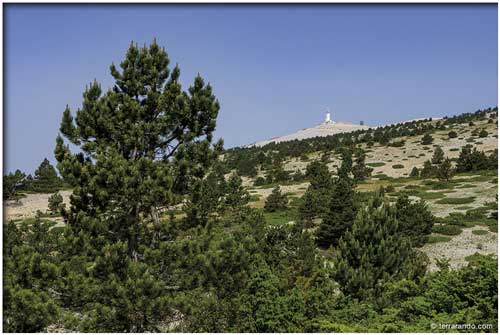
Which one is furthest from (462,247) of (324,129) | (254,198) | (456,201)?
(324,129)

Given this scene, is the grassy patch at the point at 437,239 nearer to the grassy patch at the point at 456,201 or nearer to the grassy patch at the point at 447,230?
the grassy patch at the point at 447,230

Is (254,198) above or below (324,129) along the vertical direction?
below

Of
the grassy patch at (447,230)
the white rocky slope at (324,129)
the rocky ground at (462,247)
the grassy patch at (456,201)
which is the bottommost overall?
the rocky ground at (462,247)

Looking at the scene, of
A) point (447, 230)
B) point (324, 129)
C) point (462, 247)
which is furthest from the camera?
point (324, 129)

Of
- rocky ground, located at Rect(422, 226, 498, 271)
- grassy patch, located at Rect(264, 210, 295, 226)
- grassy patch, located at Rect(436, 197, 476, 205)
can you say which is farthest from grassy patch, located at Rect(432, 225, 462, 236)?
grassy patch, located at Rect(264, 210, 295, 226)

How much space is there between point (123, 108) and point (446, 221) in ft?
77.1

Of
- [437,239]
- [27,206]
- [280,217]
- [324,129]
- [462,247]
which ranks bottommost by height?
[462,247]

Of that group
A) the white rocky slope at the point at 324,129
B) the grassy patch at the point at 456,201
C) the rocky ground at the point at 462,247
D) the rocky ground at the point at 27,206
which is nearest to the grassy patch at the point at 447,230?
the rocky ground at the point at 462,247

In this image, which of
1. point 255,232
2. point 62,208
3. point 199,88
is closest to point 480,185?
point 255,232

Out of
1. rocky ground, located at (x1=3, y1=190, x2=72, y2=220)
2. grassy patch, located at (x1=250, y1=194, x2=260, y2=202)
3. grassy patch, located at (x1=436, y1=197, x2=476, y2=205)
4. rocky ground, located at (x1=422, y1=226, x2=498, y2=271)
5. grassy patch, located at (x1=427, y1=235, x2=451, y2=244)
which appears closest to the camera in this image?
rocky ground, located at (x1=422, y1=226, x2=498, y2=271)

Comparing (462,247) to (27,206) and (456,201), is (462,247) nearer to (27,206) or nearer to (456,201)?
(456,201)

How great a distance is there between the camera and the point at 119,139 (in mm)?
11641

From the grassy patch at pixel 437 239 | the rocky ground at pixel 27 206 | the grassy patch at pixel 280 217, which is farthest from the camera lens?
the rocky ground at pixel 27 206

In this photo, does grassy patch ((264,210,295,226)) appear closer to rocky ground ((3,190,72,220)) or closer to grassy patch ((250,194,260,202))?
grassy patch ((250,194,260,202))
